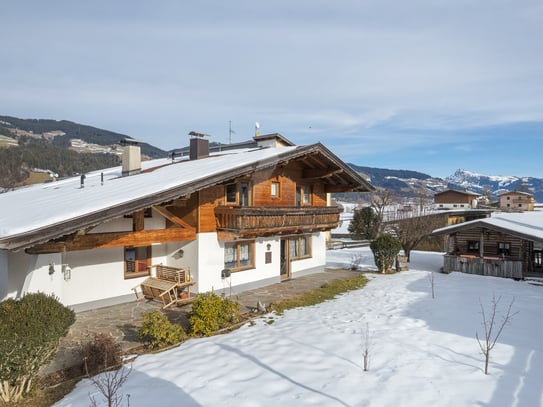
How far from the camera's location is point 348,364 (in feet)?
25.1

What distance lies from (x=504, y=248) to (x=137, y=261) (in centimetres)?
1964

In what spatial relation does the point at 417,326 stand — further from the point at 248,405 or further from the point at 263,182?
the point at 263,182

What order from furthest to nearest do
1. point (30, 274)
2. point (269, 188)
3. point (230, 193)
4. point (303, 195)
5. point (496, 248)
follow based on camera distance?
1. point (496, 248)
2. point (303, 195)
3. point (269, 188)
4. point (230, 193)
5. point (30, 274)

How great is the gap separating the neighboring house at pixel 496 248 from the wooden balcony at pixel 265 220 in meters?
8.36

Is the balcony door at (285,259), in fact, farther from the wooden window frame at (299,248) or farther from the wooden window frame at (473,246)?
the wooden window frame at (473,246)

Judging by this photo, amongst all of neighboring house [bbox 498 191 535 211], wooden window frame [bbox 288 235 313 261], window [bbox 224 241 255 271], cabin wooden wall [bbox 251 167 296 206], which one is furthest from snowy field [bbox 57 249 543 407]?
neighboring house [bbox 498 191 535 211]

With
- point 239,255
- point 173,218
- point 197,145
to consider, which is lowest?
point 239,255

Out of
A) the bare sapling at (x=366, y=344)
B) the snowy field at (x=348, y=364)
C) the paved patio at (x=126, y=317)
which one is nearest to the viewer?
the snowy field at (x=348, y=364)

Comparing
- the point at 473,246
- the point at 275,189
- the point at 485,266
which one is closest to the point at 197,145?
the point at 275,189

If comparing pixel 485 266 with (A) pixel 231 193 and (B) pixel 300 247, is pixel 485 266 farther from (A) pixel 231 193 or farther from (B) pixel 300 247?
(A) pixel 231 193

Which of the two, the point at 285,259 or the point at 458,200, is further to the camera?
the point at 458,200

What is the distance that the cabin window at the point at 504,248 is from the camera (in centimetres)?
2070

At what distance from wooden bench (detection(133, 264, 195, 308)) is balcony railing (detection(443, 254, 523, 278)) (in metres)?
14.7

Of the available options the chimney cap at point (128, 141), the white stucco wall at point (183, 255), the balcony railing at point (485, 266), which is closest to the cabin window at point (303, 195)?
the white stucco wall at point (183, 255)
